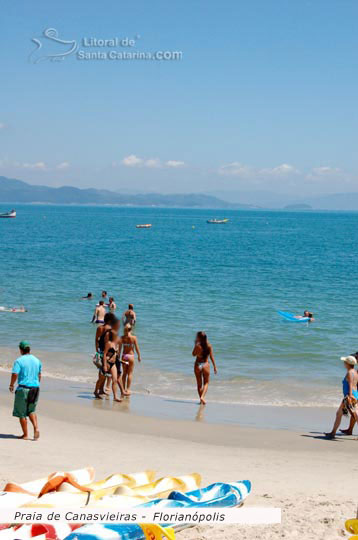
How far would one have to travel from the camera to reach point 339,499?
763cm

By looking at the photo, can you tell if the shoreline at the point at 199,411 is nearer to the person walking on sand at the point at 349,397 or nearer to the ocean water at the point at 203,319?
the ocean water at the point at 203,319

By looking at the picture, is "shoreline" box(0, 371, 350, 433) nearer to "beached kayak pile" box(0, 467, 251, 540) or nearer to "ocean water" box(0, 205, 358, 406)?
"ocean water" box(0, 205, 358, 406)

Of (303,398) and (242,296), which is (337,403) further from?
(242,296)

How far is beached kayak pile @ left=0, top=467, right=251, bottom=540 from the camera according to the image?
5.76m

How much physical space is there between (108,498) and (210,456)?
3.34 metres

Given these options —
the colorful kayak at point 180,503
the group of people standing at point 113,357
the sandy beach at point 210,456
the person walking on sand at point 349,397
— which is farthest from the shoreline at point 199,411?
the colorful kayak at point 180,503

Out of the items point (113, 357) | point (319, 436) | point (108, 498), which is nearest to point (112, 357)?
point (113, 357)

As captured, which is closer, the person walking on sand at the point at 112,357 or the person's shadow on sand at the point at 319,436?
the person's shadow on sand at the point at 319,436

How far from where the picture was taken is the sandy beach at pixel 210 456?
702 cm

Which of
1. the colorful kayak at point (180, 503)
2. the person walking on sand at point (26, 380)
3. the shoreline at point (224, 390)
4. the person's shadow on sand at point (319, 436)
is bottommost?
the shoreline at point (224, 390)

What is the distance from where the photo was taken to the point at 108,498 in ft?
21.7

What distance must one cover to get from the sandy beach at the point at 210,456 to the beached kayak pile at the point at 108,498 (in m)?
0.37

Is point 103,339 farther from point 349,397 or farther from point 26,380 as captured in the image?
point 349,397

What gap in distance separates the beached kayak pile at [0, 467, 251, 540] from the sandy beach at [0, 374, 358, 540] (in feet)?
1.21
